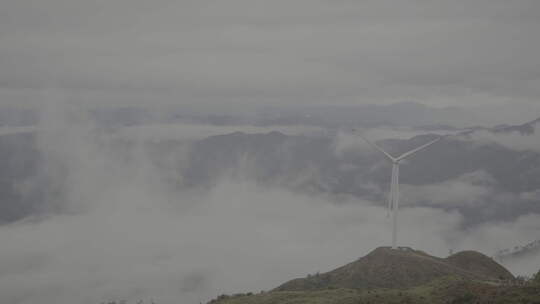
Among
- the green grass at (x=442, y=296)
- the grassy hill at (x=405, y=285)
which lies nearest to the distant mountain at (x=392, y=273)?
the grassy hill at (x=405, y=285)

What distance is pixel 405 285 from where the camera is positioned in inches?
4970

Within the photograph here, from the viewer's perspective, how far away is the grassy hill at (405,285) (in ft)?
251

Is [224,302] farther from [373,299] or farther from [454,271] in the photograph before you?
[454,271]

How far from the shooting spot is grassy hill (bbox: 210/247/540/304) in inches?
3007

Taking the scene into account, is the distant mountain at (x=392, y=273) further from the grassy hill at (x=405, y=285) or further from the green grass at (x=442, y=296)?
the green grass at (x=442, y=296)

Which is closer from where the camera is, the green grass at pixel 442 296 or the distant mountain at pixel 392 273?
the green grass at pixel 442 296

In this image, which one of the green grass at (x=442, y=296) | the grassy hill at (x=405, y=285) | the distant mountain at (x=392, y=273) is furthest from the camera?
the distant mountain at (x=392, y=273)

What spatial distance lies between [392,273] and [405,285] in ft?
22.1

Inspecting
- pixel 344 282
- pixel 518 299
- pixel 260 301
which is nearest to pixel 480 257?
pixel 344 282

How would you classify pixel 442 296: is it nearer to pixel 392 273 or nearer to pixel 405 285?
pixel 405 285

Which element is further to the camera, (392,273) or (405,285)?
(392,273)

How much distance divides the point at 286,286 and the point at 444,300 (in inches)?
2942

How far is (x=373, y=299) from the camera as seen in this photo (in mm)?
81812

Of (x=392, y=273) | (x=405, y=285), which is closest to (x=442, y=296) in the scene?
(x=405, y=285)
